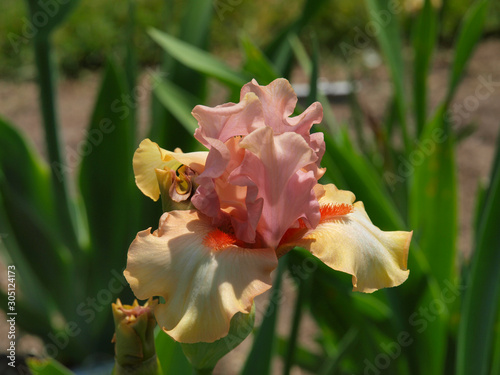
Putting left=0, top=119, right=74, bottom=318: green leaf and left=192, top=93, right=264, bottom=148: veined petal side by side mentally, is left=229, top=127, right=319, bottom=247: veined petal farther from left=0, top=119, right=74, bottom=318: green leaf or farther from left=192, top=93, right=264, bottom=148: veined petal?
left=0, top=119, right=74, bottom=318: green leaf

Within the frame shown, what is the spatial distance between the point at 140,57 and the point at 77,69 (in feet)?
1.05

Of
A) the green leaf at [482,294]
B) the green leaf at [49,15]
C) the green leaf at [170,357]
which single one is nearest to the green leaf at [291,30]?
the green leaf at [49,15]

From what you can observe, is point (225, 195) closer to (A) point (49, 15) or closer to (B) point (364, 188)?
(B) point (364, 188)

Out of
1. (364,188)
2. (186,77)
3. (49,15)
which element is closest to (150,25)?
(186,77)

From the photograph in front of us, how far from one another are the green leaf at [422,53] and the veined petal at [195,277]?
787mm

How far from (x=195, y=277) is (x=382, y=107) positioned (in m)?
2.30

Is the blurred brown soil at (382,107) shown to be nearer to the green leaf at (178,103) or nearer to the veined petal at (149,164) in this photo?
the green leaf at (178,103)

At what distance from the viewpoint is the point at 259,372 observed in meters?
0.75

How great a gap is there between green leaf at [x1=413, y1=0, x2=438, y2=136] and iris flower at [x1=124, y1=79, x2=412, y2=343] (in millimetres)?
697

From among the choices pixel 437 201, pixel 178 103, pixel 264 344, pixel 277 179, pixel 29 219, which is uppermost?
pixel 277 179

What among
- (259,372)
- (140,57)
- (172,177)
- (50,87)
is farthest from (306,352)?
(140,57)

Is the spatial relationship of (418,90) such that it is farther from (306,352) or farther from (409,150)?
(306,352)

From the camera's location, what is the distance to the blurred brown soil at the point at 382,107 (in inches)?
81.5

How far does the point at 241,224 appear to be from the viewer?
1.36 feet
